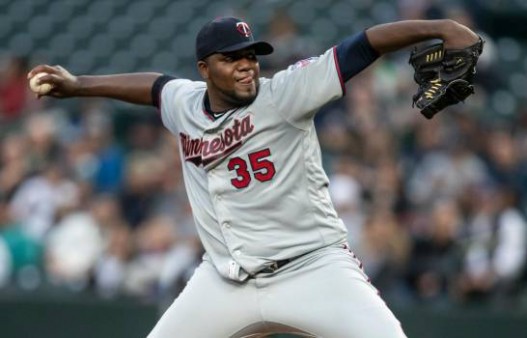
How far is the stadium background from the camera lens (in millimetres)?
8773

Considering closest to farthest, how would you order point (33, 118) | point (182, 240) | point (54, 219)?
point (182, 240), point (54, 219), point (33, 118)

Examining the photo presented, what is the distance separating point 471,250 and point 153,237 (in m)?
2.58

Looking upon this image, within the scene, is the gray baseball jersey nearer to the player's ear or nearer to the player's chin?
the player's chin

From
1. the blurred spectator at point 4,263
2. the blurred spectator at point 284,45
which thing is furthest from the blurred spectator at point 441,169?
the blurred spectator at point 4,263

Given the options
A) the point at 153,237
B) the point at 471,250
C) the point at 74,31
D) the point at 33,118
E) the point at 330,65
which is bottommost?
the point at 471,250

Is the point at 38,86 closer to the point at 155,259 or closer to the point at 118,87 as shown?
the point at 118,87

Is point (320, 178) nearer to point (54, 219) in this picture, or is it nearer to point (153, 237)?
point (153, 237)

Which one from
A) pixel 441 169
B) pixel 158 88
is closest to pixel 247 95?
pixel 158 88

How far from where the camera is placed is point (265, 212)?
5219mm

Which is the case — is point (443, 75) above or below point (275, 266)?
above

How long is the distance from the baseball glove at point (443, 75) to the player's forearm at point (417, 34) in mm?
41

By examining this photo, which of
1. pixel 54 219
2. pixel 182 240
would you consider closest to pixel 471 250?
pixel 182 240

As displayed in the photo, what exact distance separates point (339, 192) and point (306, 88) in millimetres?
4686

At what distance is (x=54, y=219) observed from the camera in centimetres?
1027
